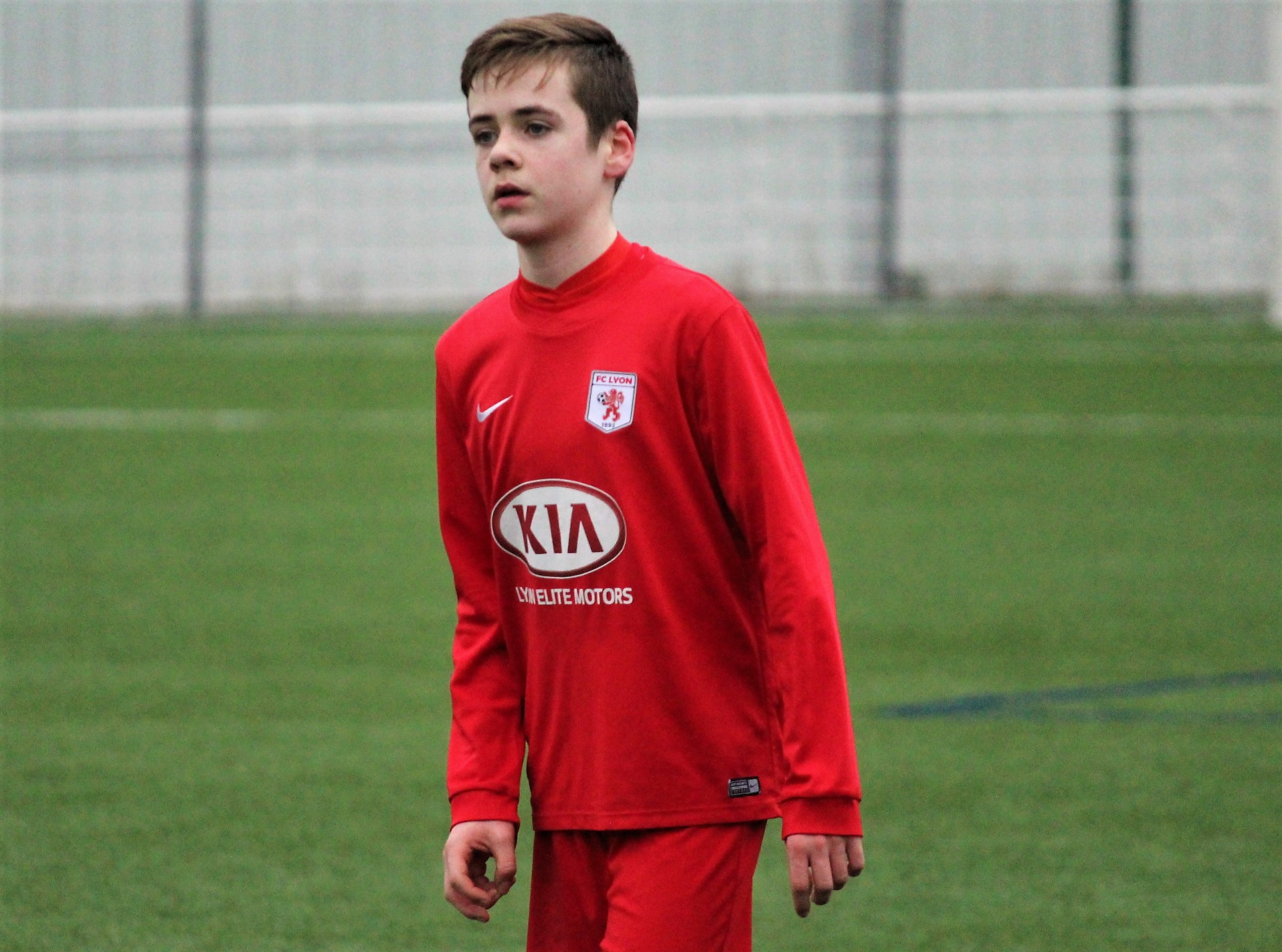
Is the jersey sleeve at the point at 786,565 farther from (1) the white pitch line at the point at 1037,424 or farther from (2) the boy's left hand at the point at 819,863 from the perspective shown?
(1) the white pitch line at the point at 1037,424

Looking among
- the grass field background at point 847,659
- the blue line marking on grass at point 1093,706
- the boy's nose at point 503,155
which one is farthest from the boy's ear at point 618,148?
the blue line marking on grass at point 1093,706

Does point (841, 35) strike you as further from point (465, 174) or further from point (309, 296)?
point (309, 296)

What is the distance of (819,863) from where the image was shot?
182 cm

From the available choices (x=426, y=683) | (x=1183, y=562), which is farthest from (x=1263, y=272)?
(x=426, y=683)

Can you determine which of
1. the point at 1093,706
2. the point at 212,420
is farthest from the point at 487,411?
the point at 212,420

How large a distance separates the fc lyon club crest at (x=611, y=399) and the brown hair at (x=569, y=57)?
24cm

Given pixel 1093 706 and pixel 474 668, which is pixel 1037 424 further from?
pixel 474 668

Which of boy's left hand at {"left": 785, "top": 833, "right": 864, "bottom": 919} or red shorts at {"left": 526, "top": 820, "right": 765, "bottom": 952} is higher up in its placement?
boy's left hand at {"left": 785, "top": 833, "right": 864, "bottom": 919}

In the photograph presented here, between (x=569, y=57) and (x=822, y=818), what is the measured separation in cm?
78

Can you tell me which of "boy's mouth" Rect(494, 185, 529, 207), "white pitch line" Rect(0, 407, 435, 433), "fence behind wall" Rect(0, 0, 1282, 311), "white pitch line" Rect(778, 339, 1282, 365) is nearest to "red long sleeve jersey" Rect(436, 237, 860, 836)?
"boy's mouth" Rect(494, 185, 529, 207)

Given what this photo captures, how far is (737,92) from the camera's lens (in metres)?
18.9

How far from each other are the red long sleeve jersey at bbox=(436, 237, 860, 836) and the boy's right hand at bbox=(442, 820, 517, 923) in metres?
0.06

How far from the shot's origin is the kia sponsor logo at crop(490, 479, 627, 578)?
6.50 ft

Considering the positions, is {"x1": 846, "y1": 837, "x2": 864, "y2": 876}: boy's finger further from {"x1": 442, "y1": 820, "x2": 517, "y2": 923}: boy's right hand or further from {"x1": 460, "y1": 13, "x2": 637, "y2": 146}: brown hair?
{"x1": 460, "y1": 13, "x2": 637, "y2": 146}: brown hair
